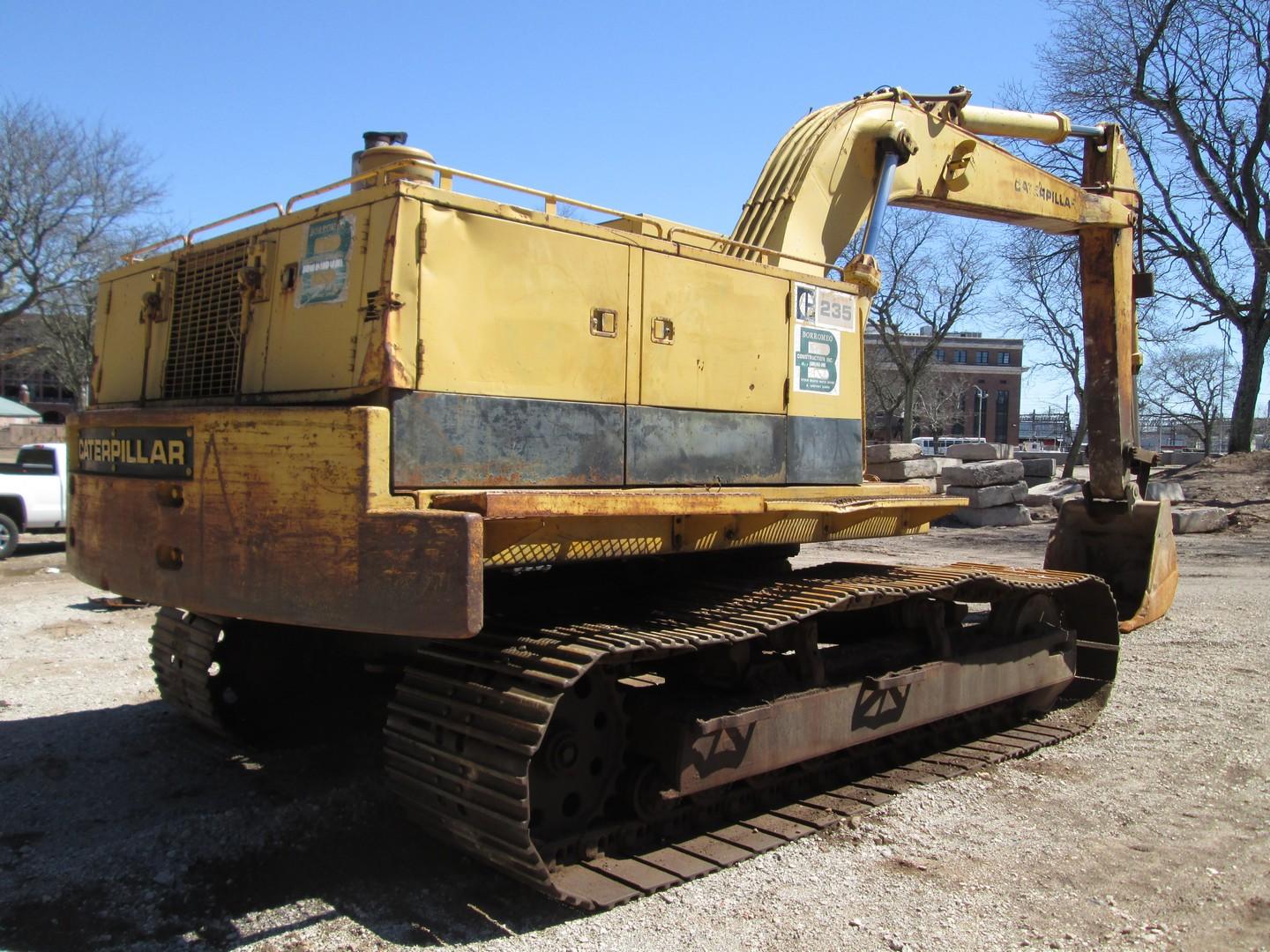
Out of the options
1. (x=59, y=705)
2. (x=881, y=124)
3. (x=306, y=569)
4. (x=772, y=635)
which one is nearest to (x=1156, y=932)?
(x=772, y=635)

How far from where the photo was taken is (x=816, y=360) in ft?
17.5

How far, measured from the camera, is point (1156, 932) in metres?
3.75

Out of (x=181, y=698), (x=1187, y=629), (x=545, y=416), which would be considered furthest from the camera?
(x=1187, y=629)

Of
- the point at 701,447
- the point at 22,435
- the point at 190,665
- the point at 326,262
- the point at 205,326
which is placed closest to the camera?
the point at 326,262

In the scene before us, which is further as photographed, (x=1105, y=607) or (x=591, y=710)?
(x=1105, y=607)

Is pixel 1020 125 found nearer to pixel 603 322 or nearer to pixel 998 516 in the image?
pixel 603 322

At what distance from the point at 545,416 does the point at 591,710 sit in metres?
1.19

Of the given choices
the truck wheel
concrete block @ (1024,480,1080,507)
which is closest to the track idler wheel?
the truck wheel

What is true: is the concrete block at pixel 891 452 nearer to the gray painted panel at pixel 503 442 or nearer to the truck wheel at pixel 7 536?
the truck wheel at pixel 7 536

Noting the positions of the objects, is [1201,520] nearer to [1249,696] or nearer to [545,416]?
[1249,696]

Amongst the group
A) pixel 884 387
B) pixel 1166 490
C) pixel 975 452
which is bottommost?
pixel 1166 490

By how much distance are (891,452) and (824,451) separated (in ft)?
45.3

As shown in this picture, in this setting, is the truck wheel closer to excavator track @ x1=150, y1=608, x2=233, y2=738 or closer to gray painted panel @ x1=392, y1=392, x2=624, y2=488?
excavator track @ x1=150, y1=608, x2=233, y2=738

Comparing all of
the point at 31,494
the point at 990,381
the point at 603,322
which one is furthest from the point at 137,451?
the point at 990,381
